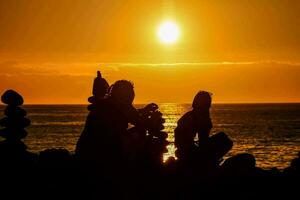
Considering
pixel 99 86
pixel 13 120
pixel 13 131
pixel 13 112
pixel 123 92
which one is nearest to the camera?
pixel 123 92

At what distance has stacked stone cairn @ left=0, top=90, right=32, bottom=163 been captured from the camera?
59.9 ft

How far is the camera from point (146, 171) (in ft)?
51.4

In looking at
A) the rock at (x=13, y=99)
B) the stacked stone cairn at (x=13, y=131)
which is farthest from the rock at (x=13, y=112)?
the rock at (x=13, y=99)

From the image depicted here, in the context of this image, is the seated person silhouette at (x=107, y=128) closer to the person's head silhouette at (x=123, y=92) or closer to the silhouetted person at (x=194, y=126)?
the person's head silhouette at (x=123, y=92)

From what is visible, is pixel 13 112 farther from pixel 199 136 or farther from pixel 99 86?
pixel 199 136

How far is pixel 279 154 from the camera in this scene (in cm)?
7400

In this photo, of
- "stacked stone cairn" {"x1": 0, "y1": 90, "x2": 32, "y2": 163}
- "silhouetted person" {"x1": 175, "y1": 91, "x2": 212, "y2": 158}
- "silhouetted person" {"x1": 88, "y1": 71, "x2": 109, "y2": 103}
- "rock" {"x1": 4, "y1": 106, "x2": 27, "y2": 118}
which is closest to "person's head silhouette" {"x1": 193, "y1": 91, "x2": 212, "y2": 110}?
"silhouetted person" {"x1": 175, "y1": 91, "x2": 212, "y2": 158}

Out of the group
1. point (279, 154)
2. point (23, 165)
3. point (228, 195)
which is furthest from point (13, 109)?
point (279, 154)

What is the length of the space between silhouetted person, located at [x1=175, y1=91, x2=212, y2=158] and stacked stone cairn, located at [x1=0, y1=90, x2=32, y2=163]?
445 centimetres

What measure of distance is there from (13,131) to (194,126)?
6430 millimetres

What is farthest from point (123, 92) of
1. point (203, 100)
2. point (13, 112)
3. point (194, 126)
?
point (13, 112)

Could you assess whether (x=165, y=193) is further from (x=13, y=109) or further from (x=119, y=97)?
(x=13, y=109)

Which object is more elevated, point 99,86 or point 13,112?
point 99,86

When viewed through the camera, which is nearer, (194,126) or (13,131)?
(194,126)
